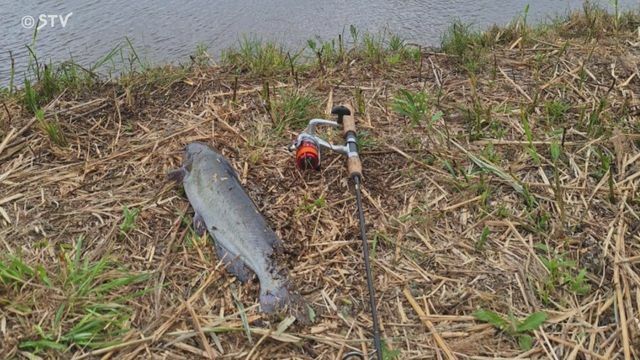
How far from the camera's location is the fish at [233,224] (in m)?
2.38

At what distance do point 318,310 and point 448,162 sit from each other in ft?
3.86

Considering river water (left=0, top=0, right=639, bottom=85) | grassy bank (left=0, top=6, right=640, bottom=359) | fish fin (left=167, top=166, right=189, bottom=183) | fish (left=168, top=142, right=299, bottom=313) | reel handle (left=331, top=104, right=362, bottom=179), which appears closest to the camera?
grassy bank (left=0, top=6, right=640, bottom=359)

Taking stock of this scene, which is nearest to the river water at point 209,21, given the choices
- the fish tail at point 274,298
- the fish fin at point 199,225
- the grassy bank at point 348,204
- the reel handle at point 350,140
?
the grassy bank at point 348,204

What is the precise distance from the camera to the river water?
457cm

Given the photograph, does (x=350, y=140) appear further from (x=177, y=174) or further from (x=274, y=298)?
(x=274, y=298)

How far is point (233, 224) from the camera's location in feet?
8.55

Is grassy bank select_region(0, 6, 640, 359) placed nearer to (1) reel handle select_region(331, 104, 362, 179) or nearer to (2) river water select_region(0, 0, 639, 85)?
(1) reel handle select_region(331, 104, 362, 179)

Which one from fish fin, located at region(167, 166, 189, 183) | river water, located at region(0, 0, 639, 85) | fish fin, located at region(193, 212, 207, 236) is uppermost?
river water, located at region(0, 0, 639, 85)

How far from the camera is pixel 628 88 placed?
12.1 ft

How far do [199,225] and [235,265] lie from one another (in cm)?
32

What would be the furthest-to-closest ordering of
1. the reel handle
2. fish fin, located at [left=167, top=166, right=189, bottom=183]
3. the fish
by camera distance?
fish fin, located at [left=167, top=166, right=189, bottom=183] → the reel handle → the fish

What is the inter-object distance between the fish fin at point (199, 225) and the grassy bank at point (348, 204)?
0.08m

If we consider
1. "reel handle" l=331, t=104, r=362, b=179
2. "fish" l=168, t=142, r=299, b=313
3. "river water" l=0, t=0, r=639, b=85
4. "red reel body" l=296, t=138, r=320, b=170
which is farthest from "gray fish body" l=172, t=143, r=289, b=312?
"river water" l=0, t=0, r=639, b=85

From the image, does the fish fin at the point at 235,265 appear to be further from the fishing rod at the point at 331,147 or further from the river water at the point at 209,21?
the river water at the point at 209,21
